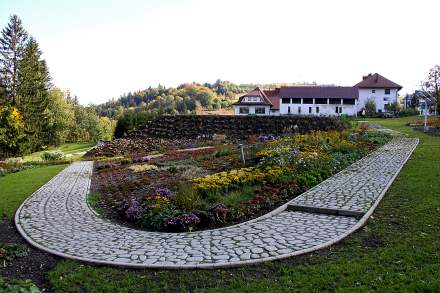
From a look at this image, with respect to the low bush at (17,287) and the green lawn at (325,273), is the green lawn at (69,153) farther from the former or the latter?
the low bush at (17,287)

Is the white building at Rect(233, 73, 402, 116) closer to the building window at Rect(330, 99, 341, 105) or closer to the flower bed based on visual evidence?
the building window at Rect(330, 99, 341, 105)

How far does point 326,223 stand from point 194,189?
3411mm

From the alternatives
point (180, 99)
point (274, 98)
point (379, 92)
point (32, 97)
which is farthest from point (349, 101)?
point (180, 99)

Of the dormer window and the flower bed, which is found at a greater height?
the dormer window

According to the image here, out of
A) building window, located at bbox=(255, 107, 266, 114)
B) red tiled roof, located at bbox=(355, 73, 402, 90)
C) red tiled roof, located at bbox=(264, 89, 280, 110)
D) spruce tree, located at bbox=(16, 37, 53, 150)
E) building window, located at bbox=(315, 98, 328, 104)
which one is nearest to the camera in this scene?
spruce tree, located at bbox=(16, 37, 53, 150)

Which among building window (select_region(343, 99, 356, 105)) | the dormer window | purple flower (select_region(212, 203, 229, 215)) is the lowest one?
purple flower (select_region(212, 203, 229, 215))

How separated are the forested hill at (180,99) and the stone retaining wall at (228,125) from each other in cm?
4446

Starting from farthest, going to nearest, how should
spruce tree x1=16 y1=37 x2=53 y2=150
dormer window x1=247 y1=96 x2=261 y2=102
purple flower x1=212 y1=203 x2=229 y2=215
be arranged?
dormer window x1=247 y1=96 x2=261 y2=102
spruce tree x1=16 y1=37 x2=53 y2=150
purple flower x1=212 y1=203 x2=229 y2=215

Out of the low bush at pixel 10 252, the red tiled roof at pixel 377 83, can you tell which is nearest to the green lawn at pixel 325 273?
the low bush at pixel 10 252

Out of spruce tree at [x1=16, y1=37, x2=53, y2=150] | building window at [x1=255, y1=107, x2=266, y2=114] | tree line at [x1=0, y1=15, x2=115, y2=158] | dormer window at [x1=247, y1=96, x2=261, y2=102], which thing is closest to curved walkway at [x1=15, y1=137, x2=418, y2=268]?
tree line at [x1=0, y1=15, x2=115, y2=158]

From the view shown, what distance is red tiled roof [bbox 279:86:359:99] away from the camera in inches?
2608

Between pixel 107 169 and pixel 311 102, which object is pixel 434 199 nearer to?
pixel 107 169

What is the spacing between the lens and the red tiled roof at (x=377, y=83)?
69.8 metres

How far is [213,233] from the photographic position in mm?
7418
